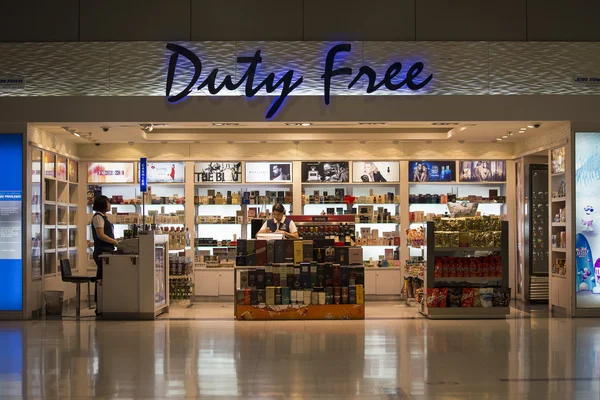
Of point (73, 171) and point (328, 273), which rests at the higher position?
point (73, 171)

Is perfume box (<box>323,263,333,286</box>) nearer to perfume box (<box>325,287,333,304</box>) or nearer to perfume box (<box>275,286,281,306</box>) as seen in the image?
perfume box (<box>325,287,333,304</box>)

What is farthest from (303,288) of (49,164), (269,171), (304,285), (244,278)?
(49,164)

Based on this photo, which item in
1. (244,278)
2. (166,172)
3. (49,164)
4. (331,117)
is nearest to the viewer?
(244,278)

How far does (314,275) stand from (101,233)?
3366mm

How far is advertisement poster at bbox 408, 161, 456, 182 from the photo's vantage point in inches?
556

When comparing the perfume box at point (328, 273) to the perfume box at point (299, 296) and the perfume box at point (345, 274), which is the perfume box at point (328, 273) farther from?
the perfume box at point (299, 296)

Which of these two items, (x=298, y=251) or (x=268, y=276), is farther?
(x=298, y=251)

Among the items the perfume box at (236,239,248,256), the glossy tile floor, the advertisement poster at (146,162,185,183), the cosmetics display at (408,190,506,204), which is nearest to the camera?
the glossy tile floor

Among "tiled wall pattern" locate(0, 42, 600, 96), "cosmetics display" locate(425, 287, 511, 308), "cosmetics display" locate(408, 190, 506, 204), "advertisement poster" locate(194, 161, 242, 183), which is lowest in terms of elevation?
"cosmetics display" locate(425, 287, 511, 308)

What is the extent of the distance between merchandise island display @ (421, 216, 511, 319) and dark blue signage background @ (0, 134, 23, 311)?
604 centimetres

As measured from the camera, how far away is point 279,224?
11883 millimetres

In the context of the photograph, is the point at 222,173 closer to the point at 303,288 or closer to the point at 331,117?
the point at 331,117

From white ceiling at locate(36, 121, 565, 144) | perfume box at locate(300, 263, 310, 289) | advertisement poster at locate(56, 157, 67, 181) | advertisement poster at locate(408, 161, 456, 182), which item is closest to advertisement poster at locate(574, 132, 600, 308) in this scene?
white ceiling at locate(36, 121, 565, 144)

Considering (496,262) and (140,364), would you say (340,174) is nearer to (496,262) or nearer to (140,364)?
(496,262)
